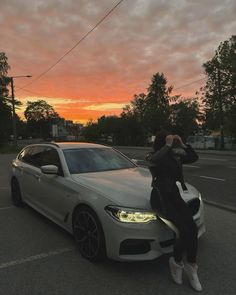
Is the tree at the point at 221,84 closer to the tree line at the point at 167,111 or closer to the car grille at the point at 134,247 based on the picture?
the tree line at the point at 167,111

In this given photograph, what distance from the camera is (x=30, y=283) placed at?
3998 mm

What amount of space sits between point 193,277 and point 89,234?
1.35 meters

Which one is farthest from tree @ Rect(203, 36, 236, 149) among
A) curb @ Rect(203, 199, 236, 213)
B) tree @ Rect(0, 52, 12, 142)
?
curb @ Rect(203, 199, 236, 213)

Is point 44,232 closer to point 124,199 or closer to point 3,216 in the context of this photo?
point 3,216

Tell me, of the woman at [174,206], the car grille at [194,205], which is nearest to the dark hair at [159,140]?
the woman at [174,206]

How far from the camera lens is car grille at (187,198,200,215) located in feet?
15.1

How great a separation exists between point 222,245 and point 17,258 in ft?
8.88

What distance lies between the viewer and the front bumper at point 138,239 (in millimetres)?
A: 4062

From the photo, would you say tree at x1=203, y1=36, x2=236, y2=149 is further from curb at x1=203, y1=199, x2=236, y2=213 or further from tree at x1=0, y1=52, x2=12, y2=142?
curb at x1=203, y1=199, x2=236, y2=213

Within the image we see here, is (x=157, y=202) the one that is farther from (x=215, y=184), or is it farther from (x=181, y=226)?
(x=215, y=184)

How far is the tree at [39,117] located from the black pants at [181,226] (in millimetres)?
143439

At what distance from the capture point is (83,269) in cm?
436

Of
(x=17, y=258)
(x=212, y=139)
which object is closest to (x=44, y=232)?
(x=17, y=258)

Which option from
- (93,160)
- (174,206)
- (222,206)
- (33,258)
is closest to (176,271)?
(174,206)
